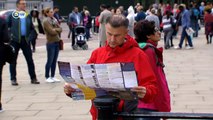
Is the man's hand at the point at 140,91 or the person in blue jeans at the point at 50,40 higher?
the man's hand at the point at 140,91

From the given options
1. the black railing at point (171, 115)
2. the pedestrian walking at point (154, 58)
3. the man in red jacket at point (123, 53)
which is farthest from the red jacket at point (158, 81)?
the black railing at point (171, 115)

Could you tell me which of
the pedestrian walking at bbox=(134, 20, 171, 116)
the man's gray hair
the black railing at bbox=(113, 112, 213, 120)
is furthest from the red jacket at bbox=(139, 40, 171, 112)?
the black railing at bbox=(113, 112, 213, 120)

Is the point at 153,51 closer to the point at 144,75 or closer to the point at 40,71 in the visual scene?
the point at 144,75

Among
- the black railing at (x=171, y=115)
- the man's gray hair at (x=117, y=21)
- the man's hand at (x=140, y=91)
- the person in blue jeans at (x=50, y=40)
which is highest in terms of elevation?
the man's gray hair at (x=117, y=21)

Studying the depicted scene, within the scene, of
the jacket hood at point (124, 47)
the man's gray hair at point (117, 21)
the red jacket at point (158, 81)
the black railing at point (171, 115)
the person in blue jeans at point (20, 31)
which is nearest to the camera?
the black railing at point (171, 115)

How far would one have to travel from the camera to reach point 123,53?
12.7 feet

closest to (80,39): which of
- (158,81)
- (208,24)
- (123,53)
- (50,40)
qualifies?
(208,24)

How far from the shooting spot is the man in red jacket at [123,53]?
3.75 meters

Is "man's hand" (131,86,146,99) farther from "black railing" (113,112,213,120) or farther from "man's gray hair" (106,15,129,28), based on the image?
"man's gray hair" (106,15,129,28)

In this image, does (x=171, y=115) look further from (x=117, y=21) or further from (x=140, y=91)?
(x=117, y=21)

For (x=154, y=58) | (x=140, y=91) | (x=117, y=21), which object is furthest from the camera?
(x=154, y=58)

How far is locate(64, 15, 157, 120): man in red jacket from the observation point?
3.75m

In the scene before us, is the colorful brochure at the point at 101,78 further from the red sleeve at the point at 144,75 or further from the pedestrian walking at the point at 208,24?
the pedestrian walking at the point at 208,24

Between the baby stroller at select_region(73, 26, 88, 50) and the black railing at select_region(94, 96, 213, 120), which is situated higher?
the black railing at select_region(94, 96, 213, 120)
